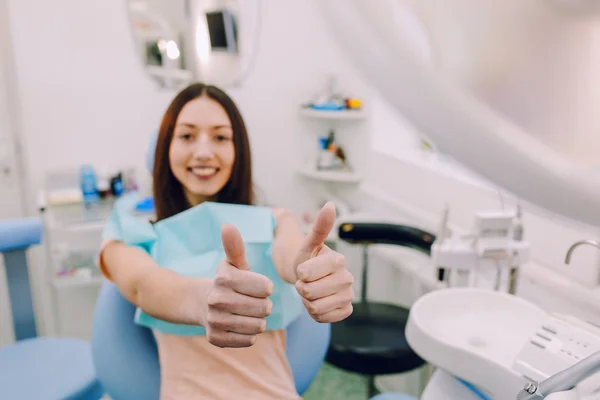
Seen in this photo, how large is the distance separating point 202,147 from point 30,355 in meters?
0.83

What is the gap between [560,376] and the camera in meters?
0.48

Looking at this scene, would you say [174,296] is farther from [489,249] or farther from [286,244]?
[489,249]

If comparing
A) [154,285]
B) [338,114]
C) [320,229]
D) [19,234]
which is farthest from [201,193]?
[338,114]

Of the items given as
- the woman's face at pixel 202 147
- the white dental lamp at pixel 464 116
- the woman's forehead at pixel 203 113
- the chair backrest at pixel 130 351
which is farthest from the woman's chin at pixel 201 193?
the white dental lamp at pixel 464 116

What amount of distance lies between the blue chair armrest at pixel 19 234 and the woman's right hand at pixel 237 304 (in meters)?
1.10

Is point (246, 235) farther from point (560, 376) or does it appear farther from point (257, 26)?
point (257, 26)

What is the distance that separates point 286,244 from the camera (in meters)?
0.96

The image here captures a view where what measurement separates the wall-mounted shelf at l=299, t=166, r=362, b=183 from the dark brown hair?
3.59ft

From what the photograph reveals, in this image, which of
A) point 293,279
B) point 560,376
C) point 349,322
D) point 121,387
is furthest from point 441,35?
point 349,322

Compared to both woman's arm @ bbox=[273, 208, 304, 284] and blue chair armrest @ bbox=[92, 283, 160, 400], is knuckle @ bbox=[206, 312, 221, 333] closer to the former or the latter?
woman's arm @ bbox=[273, 208, 304, 284]

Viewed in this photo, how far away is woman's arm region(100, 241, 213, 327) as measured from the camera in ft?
2.37

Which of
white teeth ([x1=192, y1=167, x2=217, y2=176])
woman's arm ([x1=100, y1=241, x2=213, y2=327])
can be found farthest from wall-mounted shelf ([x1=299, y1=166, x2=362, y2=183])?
woman's arm ([x1=100, y1=241, x2=213, y2=327])

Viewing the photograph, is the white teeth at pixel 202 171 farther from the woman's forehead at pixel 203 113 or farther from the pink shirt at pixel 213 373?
the pink shirt at pixel 213 373

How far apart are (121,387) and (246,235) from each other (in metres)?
0.41
